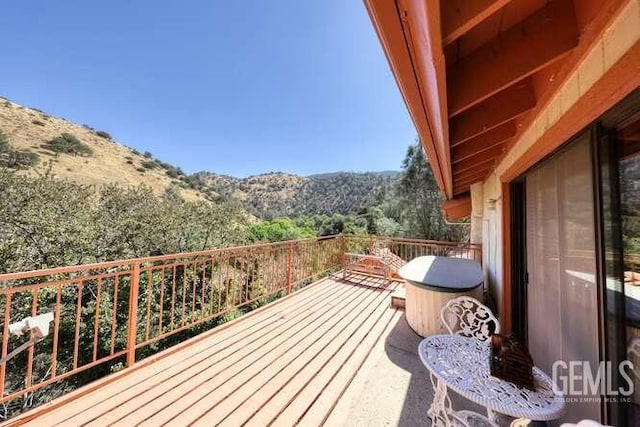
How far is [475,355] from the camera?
72.4 inches

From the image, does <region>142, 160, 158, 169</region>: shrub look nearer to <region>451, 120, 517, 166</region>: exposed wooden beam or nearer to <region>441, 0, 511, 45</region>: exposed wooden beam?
<region>451, 120, 517, 166</region>: exposed wooden beam

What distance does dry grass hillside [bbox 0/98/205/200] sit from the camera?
17891 millimetres

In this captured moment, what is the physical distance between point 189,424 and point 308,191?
4170 centimetres

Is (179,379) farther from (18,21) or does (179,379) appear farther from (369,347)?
(18,21)

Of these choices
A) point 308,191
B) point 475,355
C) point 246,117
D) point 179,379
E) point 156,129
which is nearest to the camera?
point 475,355

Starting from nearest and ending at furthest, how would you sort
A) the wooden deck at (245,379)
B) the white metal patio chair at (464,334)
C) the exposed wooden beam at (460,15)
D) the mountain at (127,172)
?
the exposed wooden beam at (460,15)
the white metal patio chair at (464,334)
the wooden deck at (245,379)
the mountain at (127,172)

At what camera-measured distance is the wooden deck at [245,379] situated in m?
1.93

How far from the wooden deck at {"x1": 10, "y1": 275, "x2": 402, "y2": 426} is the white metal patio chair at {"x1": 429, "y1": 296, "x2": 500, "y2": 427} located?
81cm

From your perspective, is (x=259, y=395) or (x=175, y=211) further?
Result: (x=175, y=211)

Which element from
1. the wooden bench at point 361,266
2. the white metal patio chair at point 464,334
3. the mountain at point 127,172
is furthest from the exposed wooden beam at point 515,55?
the mountain at point 127,172

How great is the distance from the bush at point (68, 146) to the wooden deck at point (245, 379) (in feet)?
84.4

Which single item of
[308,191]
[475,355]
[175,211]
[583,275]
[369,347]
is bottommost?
[369,347]

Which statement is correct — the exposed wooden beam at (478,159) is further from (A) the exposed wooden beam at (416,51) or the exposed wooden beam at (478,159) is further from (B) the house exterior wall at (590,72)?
(A) the exposed wooden beam at (416,51)

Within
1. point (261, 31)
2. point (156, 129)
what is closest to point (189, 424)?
point (261, 31)
